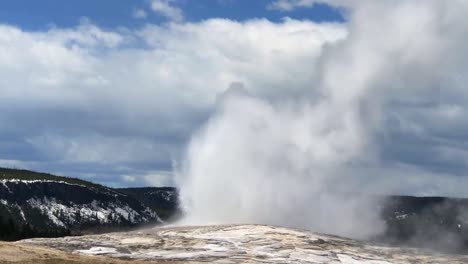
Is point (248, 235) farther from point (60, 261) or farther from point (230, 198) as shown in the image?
point (230, 198)

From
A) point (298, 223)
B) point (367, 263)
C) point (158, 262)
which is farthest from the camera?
point (298, 223)

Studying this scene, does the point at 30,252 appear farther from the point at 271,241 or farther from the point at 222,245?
the point at 271,241

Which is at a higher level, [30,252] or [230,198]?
[230,198]

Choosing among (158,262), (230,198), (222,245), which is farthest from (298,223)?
(158,262)

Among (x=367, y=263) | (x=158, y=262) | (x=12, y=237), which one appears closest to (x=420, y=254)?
(x=367, y=263)

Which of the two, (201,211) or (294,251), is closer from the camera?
(294,251)

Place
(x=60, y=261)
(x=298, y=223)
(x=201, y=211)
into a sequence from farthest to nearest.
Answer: (x=298, y=223) < (x=201, y=211) < (x=60, y=261)
